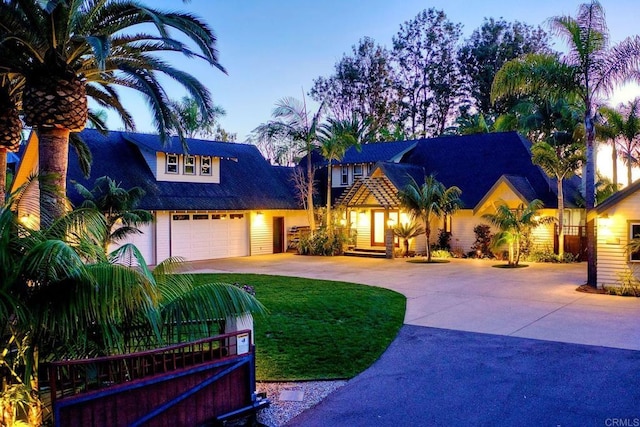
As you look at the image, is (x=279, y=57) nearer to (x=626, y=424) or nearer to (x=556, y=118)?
(x=556, y=118)

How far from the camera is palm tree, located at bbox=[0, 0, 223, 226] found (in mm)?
7617

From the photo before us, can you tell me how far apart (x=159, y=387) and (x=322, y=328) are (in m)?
5.17

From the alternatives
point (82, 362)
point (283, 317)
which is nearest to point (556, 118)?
→ point (283, 317)

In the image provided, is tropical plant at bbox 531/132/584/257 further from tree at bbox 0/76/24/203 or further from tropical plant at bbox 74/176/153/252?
tree at bbox 0/76/24/203

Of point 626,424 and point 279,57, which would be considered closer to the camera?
point 626,424

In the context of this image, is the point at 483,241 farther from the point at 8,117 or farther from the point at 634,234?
the point at 8,117

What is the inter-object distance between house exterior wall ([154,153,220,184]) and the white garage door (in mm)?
1792

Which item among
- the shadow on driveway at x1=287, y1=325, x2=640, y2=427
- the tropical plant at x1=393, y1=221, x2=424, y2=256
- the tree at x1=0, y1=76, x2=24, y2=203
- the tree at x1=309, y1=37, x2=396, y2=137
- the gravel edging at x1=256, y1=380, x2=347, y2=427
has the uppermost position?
the tree at x1=309, y1=37, x2=396, y2=137

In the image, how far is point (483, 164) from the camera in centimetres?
2673

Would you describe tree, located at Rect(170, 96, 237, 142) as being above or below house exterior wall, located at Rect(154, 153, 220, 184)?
above

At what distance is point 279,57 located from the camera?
34906mm

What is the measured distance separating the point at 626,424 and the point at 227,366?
184 inches

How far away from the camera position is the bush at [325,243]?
84.2 feet

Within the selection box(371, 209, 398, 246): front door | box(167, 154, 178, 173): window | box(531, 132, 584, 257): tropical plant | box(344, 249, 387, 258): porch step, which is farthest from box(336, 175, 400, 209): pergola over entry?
box(167, 154, 178, 173): window
